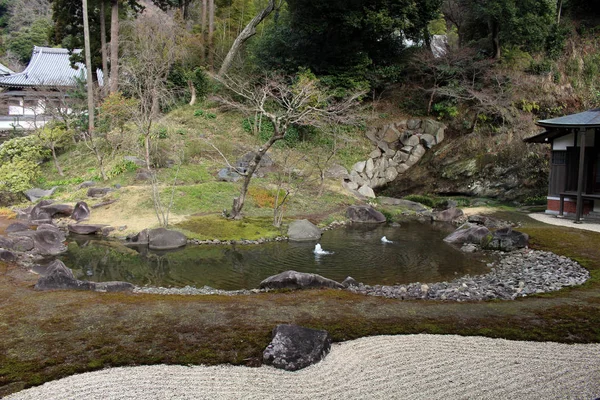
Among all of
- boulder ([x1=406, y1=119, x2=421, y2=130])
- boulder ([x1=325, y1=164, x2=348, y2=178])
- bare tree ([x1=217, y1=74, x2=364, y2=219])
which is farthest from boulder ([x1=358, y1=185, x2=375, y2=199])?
boulder ([x1=406, y1=119, x2=421, y2=130])

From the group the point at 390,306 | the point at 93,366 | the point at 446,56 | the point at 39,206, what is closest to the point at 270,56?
the point at 446,56

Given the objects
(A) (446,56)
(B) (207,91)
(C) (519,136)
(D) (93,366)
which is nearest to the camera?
(D) (93,366)

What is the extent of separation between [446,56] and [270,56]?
939 centimetres

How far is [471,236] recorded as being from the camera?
1288 centimetres

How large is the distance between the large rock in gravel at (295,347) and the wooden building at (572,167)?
11.9 meters

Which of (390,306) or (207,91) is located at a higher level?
(207,91)

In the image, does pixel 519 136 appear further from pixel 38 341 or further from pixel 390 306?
pixel 38 341

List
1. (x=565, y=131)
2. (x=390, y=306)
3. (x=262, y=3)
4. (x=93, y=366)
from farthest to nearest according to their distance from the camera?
(x=262, y=3), (x=565, y=131), (x=390, y=306), (x=93, y=366)

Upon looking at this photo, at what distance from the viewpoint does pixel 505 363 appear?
475 cm

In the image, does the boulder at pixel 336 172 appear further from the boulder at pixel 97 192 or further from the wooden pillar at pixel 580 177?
the wooden pillar at pixel 580 177

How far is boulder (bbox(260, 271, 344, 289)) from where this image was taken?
7.84 m

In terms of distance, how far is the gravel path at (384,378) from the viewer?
4.14 meters

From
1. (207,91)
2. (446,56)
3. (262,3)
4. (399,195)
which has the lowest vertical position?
(399,195)

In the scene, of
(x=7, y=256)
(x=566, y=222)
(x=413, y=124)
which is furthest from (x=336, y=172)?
(x=7, y=256)
